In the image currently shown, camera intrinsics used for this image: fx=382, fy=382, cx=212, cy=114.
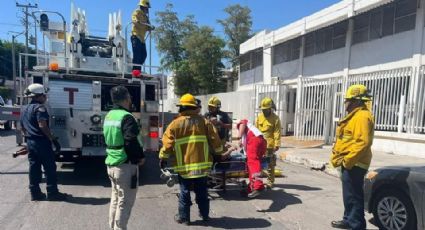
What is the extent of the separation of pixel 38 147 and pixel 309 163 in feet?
24.1

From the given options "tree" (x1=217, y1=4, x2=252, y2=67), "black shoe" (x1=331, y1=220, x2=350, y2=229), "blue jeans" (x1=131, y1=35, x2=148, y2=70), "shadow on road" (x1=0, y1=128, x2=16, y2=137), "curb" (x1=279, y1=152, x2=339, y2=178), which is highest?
"tree" (x1=217, y1=4, x2=252, y2=67)

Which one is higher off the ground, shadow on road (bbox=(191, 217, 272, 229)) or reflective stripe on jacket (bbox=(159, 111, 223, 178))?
reflective stripe on jacket (bbox=(159, 111, 223, 178))

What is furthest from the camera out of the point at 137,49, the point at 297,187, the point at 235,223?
the point at 137,49

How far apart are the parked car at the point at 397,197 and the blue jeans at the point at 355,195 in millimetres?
380

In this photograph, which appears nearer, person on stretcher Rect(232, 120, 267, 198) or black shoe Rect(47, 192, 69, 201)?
black shoe Rect(47, 192, 69, 201)

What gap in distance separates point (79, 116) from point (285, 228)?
14.3ft

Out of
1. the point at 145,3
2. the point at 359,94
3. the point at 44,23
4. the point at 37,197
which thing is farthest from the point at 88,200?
the point at 145,3

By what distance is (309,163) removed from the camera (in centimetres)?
1084

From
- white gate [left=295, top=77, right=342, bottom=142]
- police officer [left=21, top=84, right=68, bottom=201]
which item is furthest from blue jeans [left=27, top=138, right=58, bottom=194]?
white gate [left=295, top=77, right=342, bottom=142]

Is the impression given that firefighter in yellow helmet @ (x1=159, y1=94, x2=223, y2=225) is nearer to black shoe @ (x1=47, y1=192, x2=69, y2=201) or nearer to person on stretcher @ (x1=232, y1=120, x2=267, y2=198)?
person on stretcher @ (x1=232, y1=120, x2=267, y2=198)

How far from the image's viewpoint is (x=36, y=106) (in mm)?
6109

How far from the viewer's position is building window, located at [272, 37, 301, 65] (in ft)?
69.1

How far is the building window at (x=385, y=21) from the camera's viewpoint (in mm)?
13478

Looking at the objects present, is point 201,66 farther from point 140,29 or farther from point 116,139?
point 116,139
